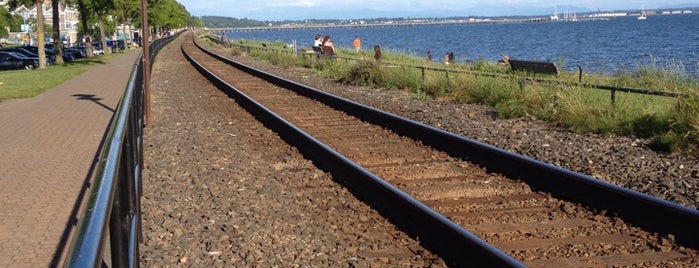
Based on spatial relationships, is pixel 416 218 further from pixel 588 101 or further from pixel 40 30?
pixel 40 30

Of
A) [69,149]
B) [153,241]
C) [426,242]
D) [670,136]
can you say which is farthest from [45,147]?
[670,136]

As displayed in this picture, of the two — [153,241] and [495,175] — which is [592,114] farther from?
[153,241]

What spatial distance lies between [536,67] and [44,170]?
14060 millimetres

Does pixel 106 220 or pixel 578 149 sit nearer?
pixel 106 220

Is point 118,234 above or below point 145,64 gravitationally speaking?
below

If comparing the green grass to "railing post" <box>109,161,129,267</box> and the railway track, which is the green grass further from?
"railing post" <box>109,161,129,267</box>

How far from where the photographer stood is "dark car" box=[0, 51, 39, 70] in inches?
1805

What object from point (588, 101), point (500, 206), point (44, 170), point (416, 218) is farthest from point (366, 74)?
point (416, 218)

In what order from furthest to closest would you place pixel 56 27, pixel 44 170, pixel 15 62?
1. pixel 15 62
2. pixel 56 27
3. pixel 44 170

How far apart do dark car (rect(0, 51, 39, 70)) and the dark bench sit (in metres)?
32.5

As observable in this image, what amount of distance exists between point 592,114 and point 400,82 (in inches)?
399

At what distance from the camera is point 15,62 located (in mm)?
46094

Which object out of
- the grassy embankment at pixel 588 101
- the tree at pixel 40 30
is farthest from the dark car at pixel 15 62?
the grassy embankment at pixel 588 101

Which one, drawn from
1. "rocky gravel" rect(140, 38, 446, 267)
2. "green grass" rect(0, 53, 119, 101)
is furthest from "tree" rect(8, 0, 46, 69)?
"rocky gravel" rect(140, 38, 446, 267)
